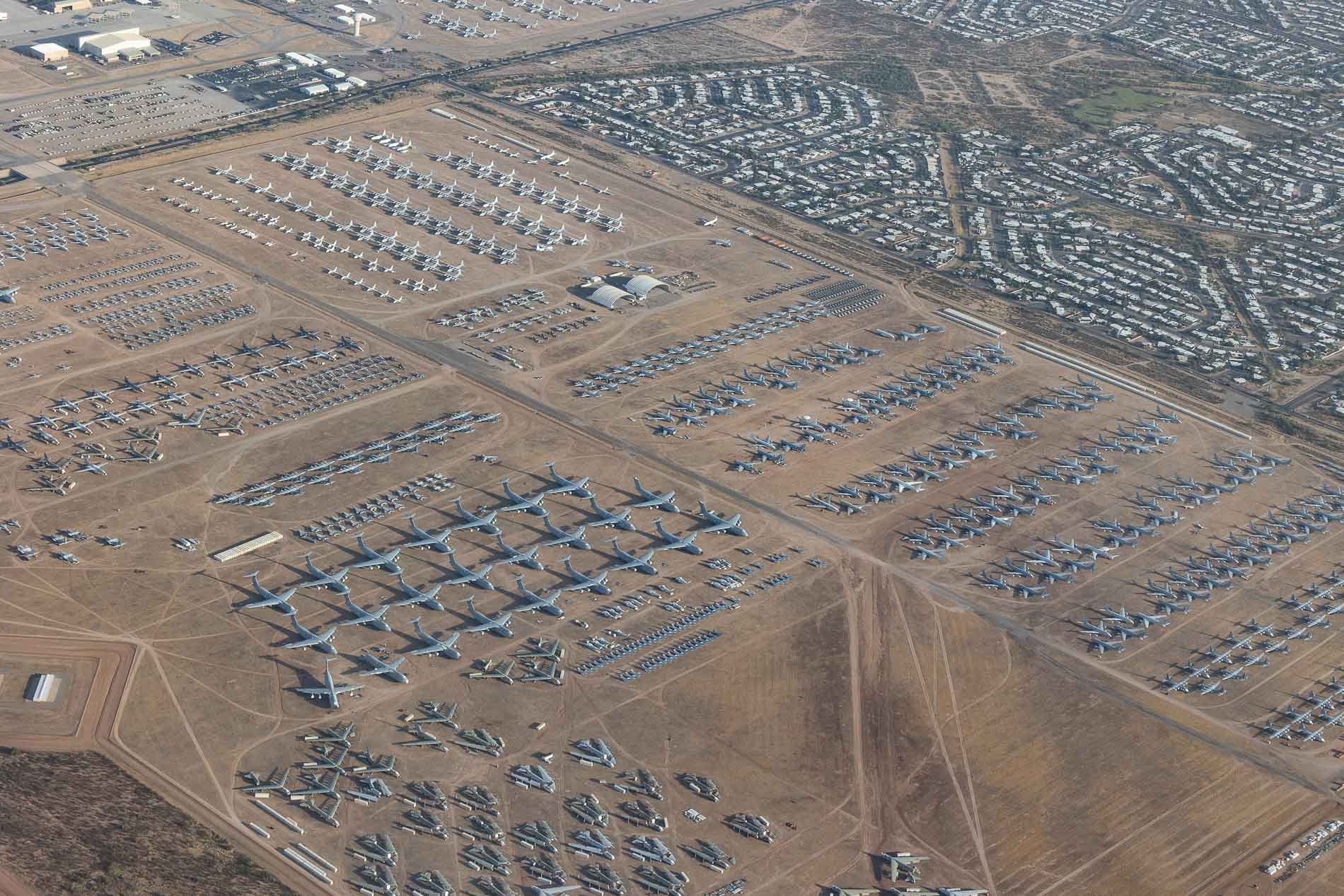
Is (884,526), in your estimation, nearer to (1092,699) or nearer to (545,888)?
(1092,699)

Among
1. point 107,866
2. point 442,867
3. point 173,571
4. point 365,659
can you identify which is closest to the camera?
point 107,866

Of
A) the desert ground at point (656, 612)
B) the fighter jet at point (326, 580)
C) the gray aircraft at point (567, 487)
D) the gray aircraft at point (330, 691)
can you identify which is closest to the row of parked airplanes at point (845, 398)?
the desert ground at point (656, 612)

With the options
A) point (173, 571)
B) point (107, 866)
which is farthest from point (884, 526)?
point (107, 866)

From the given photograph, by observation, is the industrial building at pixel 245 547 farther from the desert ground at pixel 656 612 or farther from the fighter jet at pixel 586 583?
the fighter jet at pixel 586 583

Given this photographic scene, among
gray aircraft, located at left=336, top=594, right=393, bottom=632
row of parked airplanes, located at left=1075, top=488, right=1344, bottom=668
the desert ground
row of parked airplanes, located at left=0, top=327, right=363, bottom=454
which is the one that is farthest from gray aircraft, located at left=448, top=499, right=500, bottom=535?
row of parked airplanes, located at left=1075, top=488, right=1344, bottom=668

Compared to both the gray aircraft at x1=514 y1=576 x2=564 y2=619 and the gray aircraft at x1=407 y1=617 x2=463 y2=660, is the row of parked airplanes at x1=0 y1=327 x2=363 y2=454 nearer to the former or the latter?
the gray aircraft at x1=407 y1=617 x2=463 y2=660

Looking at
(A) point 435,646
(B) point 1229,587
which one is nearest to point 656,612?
(A) point 435,646
